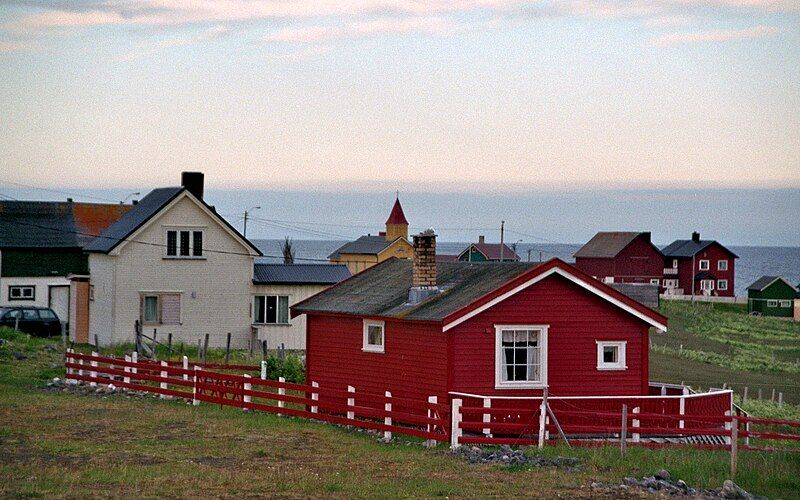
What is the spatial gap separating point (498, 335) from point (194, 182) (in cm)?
2901

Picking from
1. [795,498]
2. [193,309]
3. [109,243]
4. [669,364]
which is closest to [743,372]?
[669,364]

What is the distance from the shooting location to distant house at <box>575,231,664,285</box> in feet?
396

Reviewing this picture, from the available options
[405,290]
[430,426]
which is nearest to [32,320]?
[405,290]

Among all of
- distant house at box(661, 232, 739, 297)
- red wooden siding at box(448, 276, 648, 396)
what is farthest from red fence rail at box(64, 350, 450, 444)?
distant house at box(661, 232, 739, 297)

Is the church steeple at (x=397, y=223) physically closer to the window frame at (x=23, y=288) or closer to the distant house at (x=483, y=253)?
the distant house at (x=483, y=253)

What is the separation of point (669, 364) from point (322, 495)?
44.8 m

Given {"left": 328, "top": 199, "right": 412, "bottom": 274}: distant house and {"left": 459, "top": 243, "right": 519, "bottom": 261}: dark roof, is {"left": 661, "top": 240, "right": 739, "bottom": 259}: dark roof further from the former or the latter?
{"left": 328, "top": 199, "right": 412, "bottom": 274}: distant house

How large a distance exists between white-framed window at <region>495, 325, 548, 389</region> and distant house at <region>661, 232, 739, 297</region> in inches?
4042

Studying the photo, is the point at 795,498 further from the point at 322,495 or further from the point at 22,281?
the point at 22,281

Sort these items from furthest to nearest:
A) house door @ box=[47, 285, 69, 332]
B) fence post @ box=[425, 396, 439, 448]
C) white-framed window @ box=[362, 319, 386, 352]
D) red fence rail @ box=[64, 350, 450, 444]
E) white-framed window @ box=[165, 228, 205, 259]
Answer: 1. house door @ box=[47, 285, 69, 332]
2. white-framed window @ box=[165, 228, 205, 259]
3. white-framed window @ box=[362, 319, 386, 352]
4. red fence rail @ box=[64, 350, 450, 444]
5. fence post @ box=[425, 396, 439, 448]

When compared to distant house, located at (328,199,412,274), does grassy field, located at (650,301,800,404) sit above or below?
below

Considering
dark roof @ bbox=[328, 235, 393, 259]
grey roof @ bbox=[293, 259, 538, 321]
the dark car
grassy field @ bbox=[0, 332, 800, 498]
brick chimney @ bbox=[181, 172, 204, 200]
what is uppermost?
brick chimney @ bbox=[181, 172, 204, 200]

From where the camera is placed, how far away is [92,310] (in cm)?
5259

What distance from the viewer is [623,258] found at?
121188 millimetres
